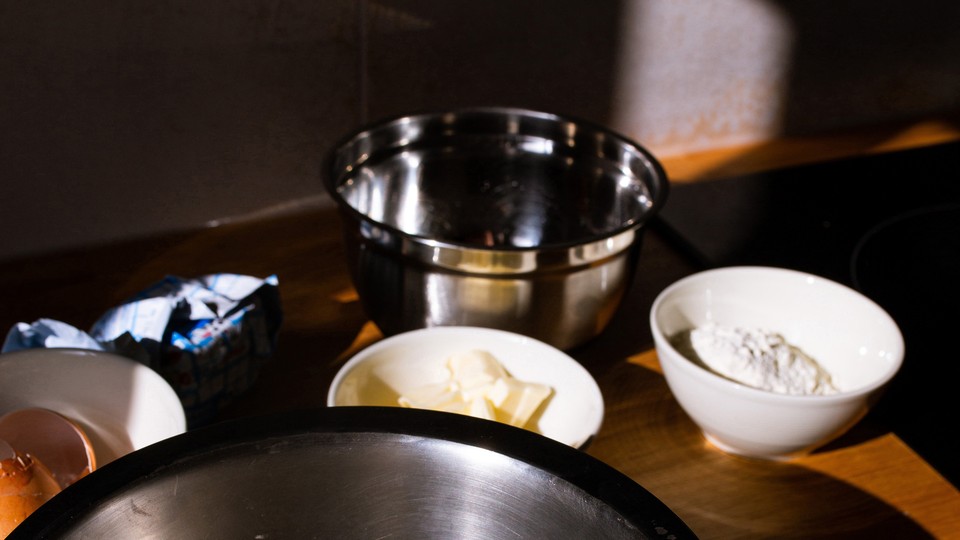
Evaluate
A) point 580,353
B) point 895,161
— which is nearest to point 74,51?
point 580,353

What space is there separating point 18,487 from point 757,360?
0.44m

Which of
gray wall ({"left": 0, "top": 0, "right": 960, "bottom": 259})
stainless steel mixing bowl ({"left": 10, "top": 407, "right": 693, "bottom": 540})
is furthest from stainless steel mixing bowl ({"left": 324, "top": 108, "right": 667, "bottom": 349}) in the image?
stainless steel mixing bowl ({"left": 10, "top": 407, "right": 693, "bottom": 540})

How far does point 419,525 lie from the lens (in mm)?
429

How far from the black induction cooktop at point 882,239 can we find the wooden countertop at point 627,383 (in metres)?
0.02

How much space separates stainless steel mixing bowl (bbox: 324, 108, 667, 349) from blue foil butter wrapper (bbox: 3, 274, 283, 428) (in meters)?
0.08

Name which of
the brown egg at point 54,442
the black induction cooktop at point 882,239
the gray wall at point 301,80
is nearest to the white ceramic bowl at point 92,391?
the brown egg at point 54,442

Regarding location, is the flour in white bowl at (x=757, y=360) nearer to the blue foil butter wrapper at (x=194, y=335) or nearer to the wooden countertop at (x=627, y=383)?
the wooden countertop at (x=627, y=383)

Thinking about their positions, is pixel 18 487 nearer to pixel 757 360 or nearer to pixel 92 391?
pixel 92 391

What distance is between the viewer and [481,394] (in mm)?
606

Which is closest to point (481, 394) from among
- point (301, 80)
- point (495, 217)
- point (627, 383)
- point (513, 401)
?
point (513, 401)

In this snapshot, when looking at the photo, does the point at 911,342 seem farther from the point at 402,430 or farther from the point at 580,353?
the point at 402,430

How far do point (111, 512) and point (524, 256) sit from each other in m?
0.32

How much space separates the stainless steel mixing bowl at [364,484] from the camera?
1.24ft

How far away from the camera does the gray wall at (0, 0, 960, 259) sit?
763 mm
